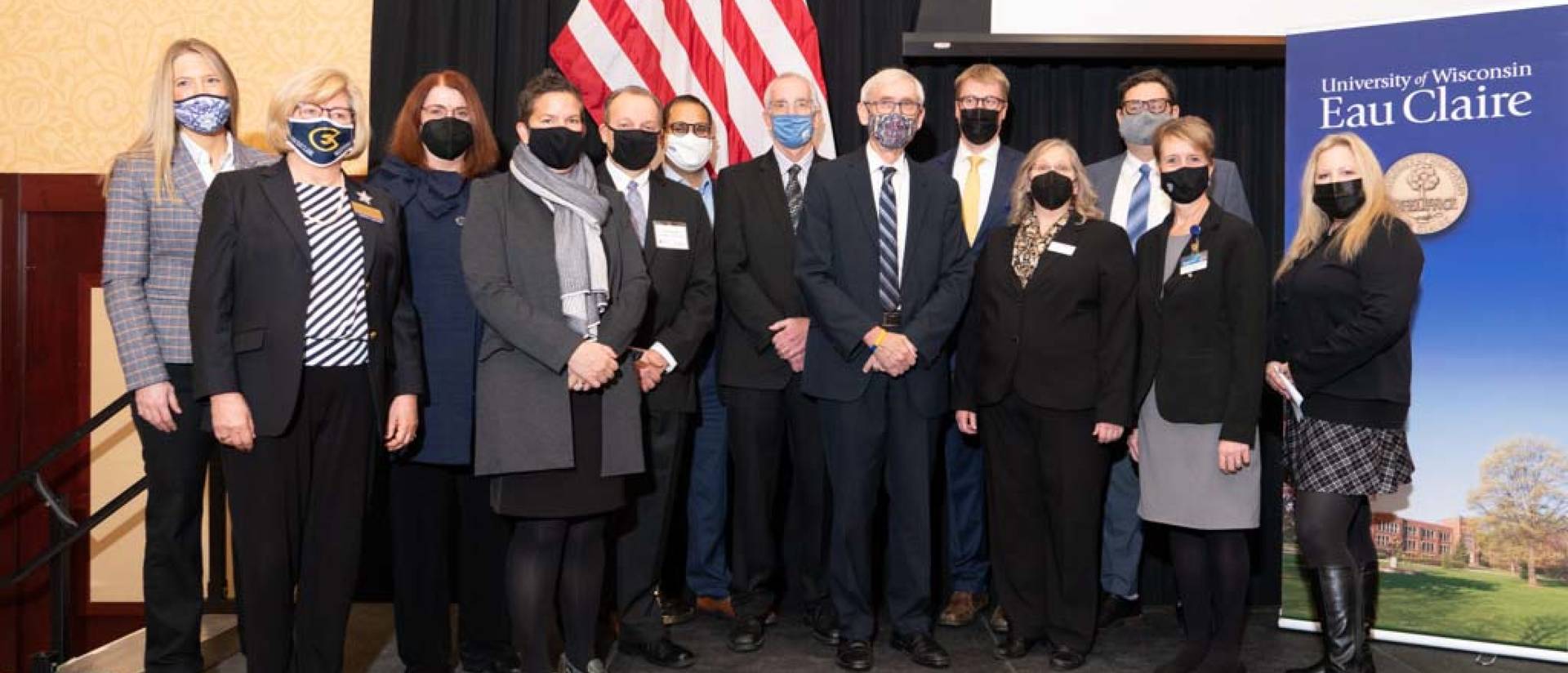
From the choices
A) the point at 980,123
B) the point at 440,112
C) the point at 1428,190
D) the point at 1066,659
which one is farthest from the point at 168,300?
the point at 1428,190

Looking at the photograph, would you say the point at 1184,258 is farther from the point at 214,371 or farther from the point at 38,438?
the point at 38,438

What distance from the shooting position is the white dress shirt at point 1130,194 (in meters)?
3.74

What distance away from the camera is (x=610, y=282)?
2871mm

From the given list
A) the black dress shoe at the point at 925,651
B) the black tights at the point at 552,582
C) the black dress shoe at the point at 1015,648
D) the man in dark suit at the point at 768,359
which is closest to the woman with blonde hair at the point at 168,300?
the black tights at the point at 552,582

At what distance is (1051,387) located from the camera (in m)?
3.22

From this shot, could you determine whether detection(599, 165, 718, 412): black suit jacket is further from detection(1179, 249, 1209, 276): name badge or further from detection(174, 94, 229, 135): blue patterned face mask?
detection(1179, 249, 1209, 276): name badge

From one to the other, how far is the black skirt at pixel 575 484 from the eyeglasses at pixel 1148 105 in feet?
6.67

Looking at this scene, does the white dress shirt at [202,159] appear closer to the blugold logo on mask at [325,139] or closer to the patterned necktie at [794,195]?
the blugold logo on mask at [325,139]

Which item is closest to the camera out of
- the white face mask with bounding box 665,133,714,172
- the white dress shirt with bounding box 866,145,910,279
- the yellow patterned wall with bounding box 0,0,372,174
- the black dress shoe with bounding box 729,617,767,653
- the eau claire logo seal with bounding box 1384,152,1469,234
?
the white dress shirt with bounding box 866,145,910,279

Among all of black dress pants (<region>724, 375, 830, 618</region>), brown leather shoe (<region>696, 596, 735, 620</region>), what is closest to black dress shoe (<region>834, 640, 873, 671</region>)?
black dress pants (<region>724, 375, 830, 618</region>)

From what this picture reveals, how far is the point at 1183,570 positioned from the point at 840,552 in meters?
0.89

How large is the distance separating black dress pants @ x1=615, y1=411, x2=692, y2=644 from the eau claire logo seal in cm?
220

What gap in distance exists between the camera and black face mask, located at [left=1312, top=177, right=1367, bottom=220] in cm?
309

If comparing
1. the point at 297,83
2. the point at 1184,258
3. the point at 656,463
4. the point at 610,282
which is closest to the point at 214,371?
the point at 297,83
